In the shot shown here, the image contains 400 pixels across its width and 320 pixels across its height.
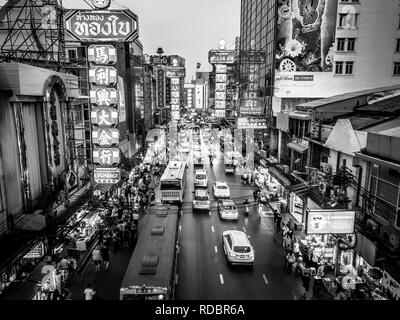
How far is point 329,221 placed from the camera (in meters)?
13.3

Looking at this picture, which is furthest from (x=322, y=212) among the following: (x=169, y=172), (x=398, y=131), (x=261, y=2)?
(x=261, y=2)

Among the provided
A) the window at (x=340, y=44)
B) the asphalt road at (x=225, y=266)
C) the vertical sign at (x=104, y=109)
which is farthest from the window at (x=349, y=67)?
the vertical sign at (x=104, y=109)

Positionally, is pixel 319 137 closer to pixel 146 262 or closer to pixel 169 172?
pixel 146 262

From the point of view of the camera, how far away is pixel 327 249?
20438mm

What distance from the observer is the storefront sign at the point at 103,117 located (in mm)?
19484

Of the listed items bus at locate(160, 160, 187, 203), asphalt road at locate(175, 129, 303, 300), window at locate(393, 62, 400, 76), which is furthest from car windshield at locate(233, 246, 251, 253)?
window at locate(393, 62, 400, 76)

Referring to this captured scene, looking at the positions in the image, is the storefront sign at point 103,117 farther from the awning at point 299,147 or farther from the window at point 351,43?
the window at point 351,43

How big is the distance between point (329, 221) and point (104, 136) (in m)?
13.2

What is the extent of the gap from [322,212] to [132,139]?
33.9 meters

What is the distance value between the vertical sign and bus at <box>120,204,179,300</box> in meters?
4.00

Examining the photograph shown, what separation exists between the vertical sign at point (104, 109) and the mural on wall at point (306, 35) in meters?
27.1

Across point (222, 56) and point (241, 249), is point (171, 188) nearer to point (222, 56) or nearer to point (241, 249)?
point (241, 249)

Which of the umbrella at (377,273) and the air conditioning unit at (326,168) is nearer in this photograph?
the umbrella at (377,273)

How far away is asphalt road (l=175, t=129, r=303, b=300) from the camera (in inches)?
707
